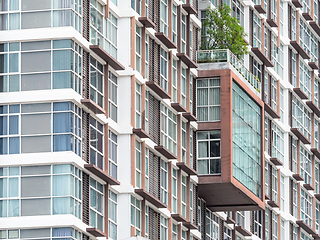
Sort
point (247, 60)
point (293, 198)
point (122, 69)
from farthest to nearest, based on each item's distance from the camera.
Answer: point (293, 198) → point (247, 60) → point (122, 69)

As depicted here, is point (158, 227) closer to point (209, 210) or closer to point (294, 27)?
point (209, 210)

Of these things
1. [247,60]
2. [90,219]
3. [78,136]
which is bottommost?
[90,219]

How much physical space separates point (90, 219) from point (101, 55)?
7.91 metres

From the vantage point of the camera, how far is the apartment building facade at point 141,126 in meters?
55.2

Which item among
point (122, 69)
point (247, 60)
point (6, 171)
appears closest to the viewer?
point (6, 171)

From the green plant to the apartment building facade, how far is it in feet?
3.80

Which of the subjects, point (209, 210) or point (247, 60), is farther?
point (247, 60)

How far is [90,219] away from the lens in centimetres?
5638

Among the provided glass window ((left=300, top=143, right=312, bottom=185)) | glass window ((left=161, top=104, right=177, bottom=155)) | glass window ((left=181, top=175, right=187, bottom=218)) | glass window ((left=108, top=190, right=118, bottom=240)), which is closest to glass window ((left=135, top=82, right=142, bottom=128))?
glass window ((left=161, top=104, right=177, bottom=155))

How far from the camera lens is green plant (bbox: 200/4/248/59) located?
7375 cm

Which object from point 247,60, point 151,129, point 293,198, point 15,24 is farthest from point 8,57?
point 293,198

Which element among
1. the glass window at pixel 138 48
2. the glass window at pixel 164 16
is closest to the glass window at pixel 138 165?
the glass window at pixel 138 48

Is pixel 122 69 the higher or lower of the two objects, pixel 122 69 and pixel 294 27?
the lower

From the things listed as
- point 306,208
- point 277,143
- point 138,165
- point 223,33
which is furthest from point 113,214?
point 306,208
